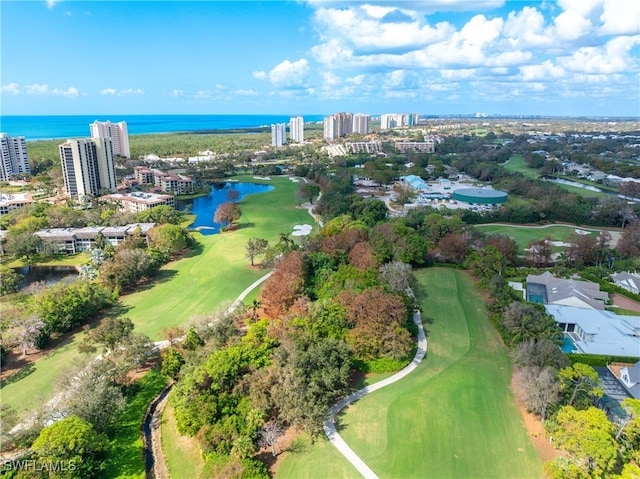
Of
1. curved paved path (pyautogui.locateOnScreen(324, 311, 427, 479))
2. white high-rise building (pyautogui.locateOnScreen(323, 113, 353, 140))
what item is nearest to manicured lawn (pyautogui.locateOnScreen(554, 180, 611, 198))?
curved paved path (pyautogui.locateOnScreen(324, 311, 427, 479))

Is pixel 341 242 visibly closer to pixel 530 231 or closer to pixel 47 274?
A: pixel 47 274

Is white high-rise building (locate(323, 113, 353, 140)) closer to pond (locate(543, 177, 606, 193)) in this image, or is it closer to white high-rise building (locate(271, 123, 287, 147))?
white high-rise building (locate(271, 123, 287, 147))

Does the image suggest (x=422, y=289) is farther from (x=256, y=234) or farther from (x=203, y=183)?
(x=203, y=183)

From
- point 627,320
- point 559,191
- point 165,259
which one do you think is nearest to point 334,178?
point 559,191

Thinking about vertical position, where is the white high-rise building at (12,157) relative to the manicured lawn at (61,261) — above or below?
above

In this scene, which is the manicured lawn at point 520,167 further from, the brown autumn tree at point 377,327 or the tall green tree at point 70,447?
the tall green tree at point 70,447

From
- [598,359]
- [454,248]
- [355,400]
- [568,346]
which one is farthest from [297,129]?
[355,400]

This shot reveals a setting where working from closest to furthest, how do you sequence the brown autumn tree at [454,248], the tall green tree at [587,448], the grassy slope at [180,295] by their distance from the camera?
1. the tall green tree at [587,448]
2. the grassy slope at [180,295]
3. the brown autumn tree at [454,248]

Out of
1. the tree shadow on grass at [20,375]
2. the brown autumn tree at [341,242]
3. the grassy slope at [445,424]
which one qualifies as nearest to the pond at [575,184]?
the brown autumn tree at [341,242]
